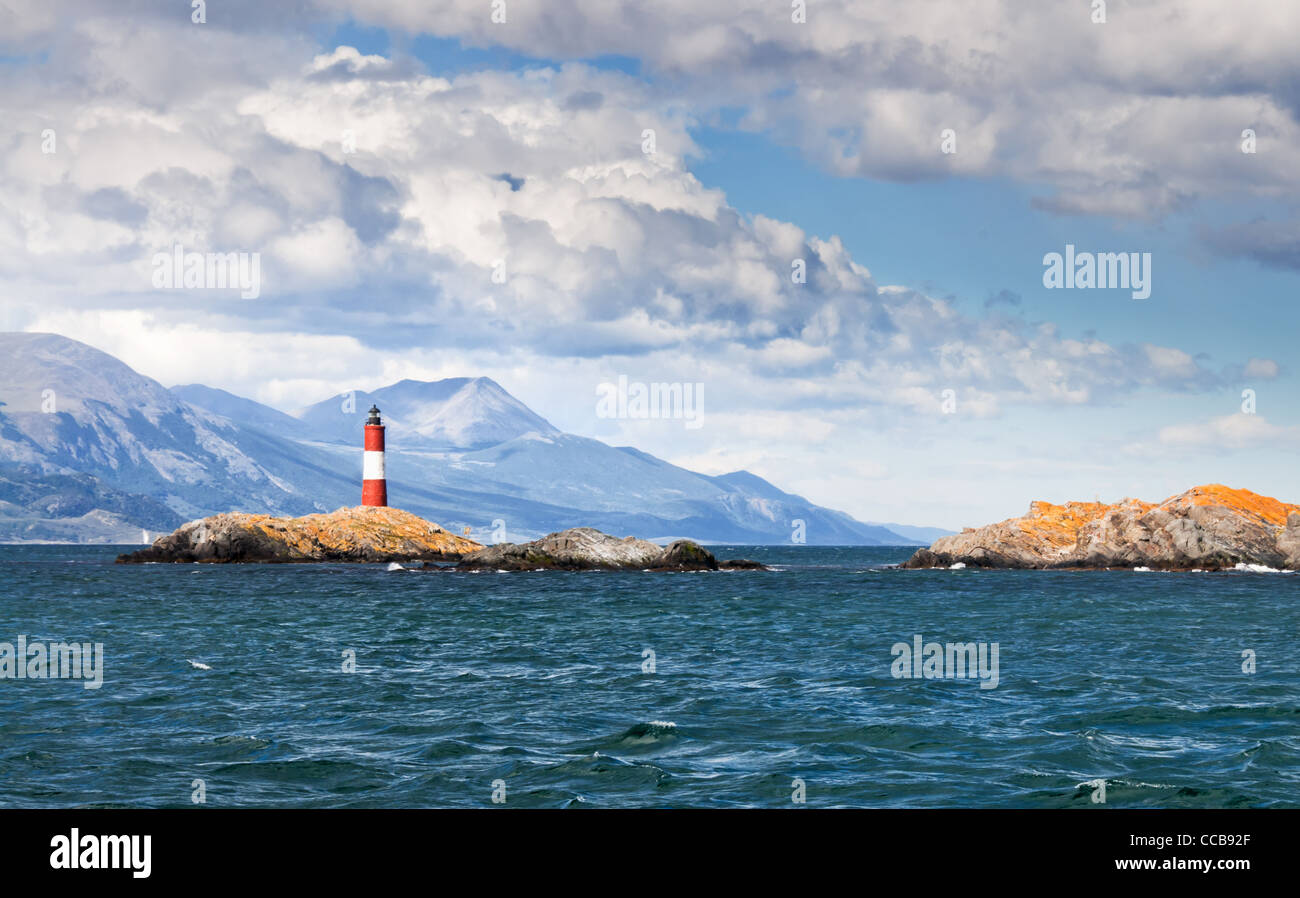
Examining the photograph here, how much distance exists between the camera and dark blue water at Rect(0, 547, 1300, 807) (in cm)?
1961

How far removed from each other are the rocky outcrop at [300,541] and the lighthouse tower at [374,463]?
168cm

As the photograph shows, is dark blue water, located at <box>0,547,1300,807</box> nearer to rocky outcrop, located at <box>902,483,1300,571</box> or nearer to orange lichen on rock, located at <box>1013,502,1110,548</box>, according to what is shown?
rocky outcrop, located at <box>902,483,1300,571</box>

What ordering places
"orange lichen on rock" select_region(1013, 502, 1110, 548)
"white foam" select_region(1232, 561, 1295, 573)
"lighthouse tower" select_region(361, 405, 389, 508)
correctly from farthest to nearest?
"lighthouse tower" select_region(361, 405, 389, 508)
"orange lichen on rock" select_region(1013, 502, 1110, 548)
"white foam" select_region(1232, 561, 1295, 573)

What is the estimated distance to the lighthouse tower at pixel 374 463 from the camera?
122 m

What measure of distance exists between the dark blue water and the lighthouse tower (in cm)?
6278

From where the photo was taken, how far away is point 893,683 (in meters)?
32.5

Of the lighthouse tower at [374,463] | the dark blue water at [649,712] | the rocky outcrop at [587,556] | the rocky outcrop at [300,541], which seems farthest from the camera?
the rocky outcrop at [300,541]

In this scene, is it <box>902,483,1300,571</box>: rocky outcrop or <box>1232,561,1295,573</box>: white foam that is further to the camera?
<box>902,483,1300,571</box>: rocky outcrop

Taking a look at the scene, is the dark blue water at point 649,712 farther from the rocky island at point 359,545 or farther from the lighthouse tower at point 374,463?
the lighthouse tower at point 374,463

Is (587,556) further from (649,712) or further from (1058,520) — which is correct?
(649,712)

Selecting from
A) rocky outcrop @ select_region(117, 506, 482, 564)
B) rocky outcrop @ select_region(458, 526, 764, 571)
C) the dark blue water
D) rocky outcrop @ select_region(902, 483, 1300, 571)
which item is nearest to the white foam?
rocky outcrop @ select_region(902, 483, 1300, 571)

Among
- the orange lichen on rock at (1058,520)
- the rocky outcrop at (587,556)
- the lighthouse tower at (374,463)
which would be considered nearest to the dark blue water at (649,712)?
the rocky outcrop at (587,556)
